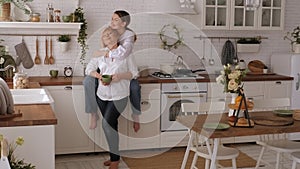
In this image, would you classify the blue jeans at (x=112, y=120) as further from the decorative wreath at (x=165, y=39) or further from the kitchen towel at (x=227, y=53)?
the kitchen towel at (x=227, y=53)

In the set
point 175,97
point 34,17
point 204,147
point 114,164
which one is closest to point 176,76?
point 175,97

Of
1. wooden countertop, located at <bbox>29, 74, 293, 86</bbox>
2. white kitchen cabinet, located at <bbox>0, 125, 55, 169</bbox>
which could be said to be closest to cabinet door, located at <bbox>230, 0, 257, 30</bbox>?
wooden countertop, located at <bbox>29, 74, 293, 86</bbox>

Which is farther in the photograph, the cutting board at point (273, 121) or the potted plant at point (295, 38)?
the potted plant at point (295, 38)

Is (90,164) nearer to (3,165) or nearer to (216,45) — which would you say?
(216,45)

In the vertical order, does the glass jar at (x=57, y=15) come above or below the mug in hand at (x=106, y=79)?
above

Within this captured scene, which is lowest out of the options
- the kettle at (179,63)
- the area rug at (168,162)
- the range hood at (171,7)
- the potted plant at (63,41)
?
the area rug at (168,162)

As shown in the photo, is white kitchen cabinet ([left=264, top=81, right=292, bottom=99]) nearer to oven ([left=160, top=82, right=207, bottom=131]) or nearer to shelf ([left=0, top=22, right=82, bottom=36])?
oven ([left=160, top=82, right=207, bottom=131])

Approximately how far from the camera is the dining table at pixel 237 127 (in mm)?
3346

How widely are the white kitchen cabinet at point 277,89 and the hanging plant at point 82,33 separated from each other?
246cm

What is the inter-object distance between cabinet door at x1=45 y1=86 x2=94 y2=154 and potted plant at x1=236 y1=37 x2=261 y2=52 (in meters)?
2.41

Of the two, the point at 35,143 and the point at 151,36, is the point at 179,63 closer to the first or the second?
the point at 151,36

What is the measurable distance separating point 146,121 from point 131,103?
45cm

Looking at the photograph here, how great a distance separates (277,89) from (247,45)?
2.48 ft

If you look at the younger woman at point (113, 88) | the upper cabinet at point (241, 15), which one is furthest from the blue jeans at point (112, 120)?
the upper cabinet at point (241, 15)
